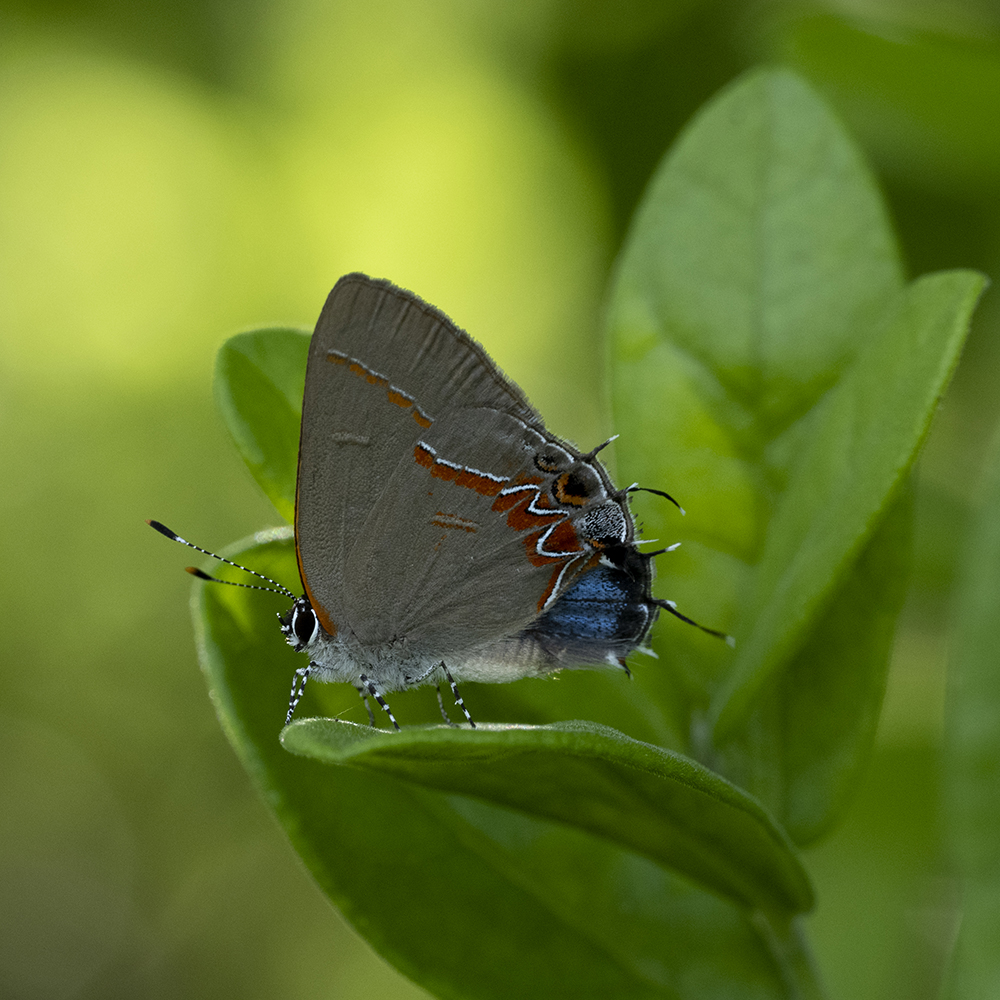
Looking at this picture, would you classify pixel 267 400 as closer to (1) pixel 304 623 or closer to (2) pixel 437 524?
(1) pixel 304 623

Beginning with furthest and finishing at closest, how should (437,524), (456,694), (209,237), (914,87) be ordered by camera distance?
1. (209,237)
2. (914,87)
3. (437,524)
4. (456,694)

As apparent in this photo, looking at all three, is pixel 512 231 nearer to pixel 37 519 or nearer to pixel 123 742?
pixel 37 519

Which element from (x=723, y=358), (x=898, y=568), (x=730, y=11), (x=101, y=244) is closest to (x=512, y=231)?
(x=730, y=11)

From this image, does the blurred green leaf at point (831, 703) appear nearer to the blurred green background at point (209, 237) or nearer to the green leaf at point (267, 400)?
the green leaf at point (267, 400)

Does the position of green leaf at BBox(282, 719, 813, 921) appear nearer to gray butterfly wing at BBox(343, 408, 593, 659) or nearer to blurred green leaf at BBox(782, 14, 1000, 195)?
gray butterfly wing at BBox(343, 408, 593, 659)

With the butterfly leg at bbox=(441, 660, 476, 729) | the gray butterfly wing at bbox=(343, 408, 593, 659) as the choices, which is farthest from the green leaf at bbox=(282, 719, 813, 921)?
the gray butterfly wing at bbox=(343, 408, 593, 659)

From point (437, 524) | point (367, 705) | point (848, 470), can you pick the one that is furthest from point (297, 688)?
point (848, 470)

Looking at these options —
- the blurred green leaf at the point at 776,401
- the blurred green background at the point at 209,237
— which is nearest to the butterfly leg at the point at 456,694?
the blurred green leaf at the point at 776,401
